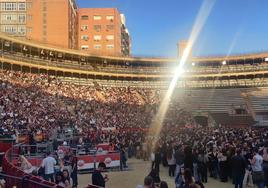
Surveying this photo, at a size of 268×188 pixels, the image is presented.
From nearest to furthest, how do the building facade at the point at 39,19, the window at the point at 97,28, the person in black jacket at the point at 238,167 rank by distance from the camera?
the person in black jacket at the point at 238,167, the building facade at the point at 39,19, the window at the point at 97,28

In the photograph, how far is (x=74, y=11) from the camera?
105m

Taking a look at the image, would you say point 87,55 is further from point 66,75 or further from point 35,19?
point 35,19

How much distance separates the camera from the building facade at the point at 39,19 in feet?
314

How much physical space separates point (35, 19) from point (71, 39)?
369 inches

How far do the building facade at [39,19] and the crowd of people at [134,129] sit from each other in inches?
1384

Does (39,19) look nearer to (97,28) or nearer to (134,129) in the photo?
(97,28)

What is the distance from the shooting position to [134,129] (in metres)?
37.0

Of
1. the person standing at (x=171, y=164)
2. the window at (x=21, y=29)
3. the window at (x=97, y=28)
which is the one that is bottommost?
the person standing at (x=171, y=164)

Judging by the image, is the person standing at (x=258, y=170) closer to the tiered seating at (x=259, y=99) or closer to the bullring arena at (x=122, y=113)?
the bullring arena at (x=122, y=113)

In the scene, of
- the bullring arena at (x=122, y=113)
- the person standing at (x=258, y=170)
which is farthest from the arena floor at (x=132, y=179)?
the person standing at (x=258, y=170)

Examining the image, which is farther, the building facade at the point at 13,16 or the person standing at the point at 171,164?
the building facade at the point at 13,16

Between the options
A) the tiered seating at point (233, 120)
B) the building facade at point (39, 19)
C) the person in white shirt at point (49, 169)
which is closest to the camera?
the person in white shirt at point (49, 169)

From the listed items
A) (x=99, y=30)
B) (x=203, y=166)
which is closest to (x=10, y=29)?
(x=99, y=30)

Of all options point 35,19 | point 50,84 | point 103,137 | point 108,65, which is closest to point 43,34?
point 35,19
